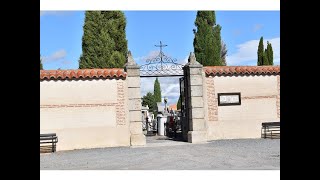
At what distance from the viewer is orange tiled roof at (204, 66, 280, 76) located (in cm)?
1274

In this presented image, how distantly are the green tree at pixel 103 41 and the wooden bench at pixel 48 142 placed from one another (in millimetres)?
9282

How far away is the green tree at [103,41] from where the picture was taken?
20.7 m

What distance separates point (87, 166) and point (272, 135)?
682cm

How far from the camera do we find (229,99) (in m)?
12.8

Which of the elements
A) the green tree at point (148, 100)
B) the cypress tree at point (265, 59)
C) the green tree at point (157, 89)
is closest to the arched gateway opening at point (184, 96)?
the cypress tree at point (265, 59)

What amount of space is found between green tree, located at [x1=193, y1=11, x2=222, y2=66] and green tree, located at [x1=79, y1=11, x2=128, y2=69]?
4.74 m

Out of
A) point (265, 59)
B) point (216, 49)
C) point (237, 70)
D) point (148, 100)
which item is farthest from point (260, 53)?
point (237, 70)

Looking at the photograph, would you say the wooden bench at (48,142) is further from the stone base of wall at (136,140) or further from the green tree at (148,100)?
the green tree at (148,100)

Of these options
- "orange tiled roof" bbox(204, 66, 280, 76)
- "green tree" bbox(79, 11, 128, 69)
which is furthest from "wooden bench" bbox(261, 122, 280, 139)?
"green tree" bbox(79, 11, 128, 69)

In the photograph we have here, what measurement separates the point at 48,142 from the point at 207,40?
48.8ft

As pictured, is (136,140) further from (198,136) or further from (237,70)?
(237,70)

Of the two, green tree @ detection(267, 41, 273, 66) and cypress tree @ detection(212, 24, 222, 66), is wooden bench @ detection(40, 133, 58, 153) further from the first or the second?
green tree @ detection(267, 41, 273, 66)
